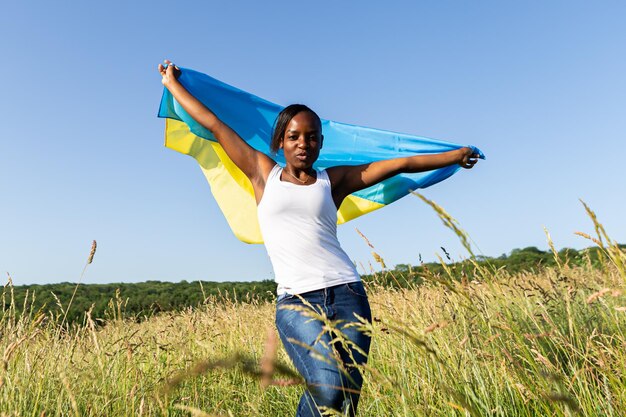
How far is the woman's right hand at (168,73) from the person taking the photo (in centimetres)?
436

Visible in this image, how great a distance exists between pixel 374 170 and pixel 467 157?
36.8 inches

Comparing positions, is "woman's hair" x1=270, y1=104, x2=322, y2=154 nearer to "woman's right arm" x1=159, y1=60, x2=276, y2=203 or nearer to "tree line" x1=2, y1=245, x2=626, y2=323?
"woman's right arm" x1=159, y1=60, x2=276, y2=203

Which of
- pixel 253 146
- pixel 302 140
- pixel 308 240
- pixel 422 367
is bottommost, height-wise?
pixel 422 367

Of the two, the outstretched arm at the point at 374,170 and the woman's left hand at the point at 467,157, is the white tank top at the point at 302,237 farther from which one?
the woman's left hand at the point at 467,157

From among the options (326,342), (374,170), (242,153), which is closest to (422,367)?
(326,342)

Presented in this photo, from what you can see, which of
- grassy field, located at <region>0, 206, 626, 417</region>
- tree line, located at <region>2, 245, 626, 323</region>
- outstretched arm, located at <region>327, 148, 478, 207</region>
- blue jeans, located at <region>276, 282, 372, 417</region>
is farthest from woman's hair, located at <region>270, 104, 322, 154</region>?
tree line, located at <region>2, 245, 626, 323</region>

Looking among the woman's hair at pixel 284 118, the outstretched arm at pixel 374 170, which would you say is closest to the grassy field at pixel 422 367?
the outstretched arm at pixel 374 170

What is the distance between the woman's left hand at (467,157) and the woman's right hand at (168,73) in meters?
2.50

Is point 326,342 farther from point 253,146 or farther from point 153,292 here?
point 153,292

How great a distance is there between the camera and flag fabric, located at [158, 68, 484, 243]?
550cm

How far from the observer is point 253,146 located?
5.93 metres

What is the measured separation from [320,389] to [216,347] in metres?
4.06

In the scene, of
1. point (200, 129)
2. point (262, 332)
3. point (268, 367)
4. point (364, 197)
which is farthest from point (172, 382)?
→ point (262, 332)

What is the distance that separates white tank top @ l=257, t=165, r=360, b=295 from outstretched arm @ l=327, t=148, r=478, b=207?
0.20 meters
